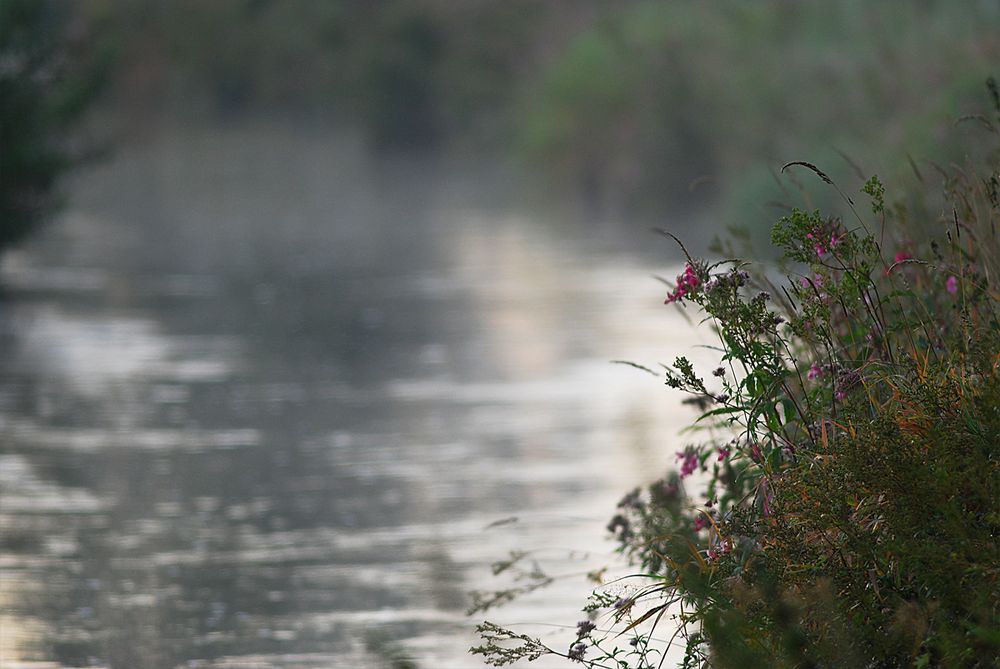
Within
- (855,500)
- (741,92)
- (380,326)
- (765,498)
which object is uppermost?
(741,92)

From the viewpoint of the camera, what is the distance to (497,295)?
19109mm

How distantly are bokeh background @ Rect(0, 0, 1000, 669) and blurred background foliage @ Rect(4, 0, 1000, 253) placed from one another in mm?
102

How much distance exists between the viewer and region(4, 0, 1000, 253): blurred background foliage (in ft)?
79.4

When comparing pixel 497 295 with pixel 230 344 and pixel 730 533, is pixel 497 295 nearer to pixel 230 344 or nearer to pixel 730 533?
pixel 230 344

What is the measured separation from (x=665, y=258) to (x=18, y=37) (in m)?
7.86

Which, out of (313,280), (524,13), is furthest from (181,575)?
(524,13)

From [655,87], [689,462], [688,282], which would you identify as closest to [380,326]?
[689,462]

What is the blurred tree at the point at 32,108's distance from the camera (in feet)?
59.8

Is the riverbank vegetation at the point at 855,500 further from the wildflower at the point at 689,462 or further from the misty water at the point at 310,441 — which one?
the misty water at the point at 310,441

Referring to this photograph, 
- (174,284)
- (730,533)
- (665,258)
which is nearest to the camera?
(730,533)

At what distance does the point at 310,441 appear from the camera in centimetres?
1144

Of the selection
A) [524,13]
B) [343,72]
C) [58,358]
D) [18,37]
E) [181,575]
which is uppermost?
[343,72]

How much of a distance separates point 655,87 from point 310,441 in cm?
2265

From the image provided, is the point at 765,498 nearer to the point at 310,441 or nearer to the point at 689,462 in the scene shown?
the point at 689,462
